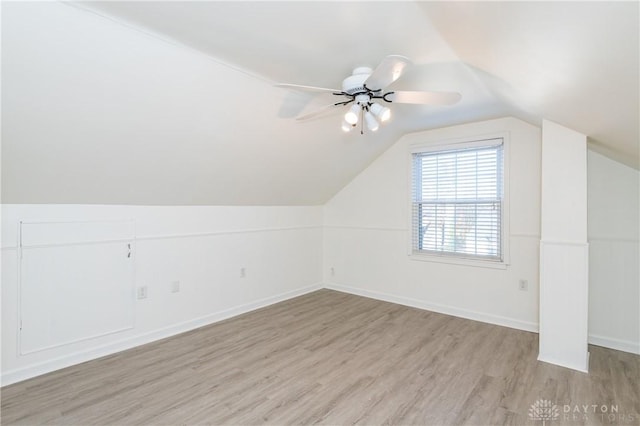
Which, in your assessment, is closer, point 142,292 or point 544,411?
point 544,411

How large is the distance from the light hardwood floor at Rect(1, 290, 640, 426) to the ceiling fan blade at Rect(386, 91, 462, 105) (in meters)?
2.07

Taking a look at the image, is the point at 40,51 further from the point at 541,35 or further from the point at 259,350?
the point at 259,350

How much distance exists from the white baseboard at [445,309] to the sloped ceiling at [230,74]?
1.93 metres

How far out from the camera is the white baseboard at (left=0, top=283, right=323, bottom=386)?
8.32 ft

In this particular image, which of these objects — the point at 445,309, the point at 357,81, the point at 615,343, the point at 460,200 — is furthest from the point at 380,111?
the point at 615,343

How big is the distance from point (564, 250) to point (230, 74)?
10.3 feet

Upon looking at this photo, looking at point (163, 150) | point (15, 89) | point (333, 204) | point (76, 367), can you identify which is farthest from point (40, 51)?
point (333, 204)

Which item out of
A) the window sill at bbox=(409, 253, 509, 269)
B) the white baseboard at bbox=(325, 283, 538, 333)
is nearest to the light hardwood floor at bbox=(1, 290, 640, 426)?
the white baseboard at bbox=(325, 283, 538, 333)

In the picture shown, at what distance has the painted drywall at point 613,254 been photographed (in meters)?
3.08

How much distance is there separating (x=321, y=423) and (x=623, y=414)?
6.64 ft

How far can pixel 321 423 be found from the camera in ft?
6.81

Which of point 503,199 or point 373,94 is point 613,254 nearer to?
point 503,199

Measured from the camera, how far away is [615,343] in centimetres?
316

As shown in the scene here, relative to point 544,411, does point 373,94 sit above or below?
above
